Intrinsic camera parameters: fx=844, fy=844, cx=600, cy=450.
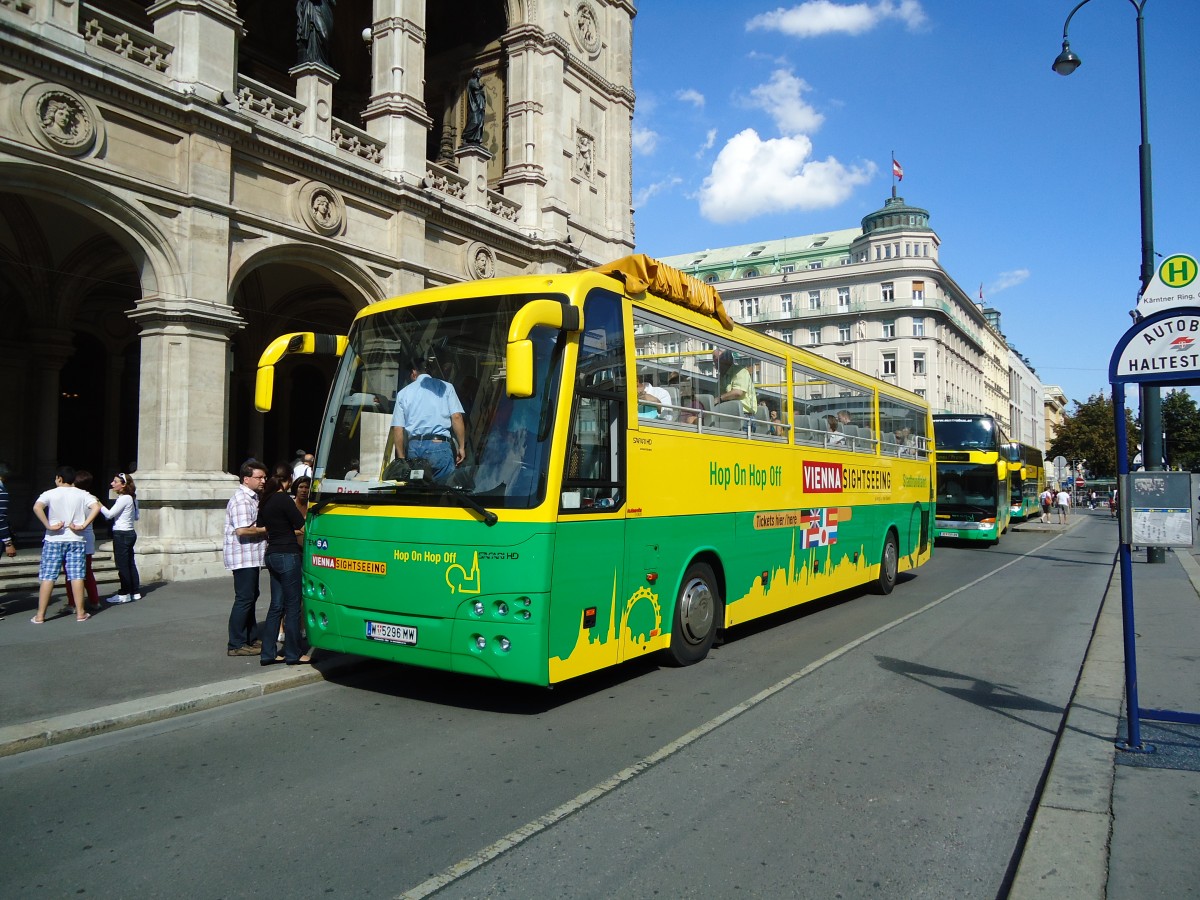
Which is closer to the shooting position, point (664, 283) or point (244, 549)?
point (664, 283)

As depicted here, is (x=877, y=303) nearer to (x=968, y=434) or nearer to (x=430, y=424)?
(x=968, y=434)

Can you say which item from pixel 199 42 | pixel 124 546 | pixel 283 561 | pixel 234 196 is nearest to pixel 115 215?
pixel 234 196

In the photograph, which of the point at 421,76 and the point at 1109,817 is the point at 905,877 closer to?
the point at 1109,817

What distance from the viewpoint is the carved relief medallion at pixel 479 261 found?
1934 cm

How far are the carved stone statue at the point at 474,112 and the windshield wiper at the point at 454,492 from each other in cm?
1599

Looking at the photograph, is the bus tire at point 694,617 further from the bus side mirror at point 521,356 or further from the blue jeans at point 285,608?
the blue jeans at point 285,608

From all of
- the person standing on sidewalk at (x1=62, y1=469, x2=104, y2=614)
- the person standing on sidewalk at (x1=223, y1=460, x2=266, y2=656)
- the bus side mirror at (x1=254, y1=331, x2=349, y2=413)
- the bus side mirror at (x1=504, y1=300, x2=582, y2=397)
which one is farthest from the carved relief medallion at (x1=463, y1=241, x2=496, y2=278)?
the bus side mirror at (x1=504, y1=300, x2=582, y2=397)

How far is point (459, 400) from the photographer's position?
6277 mm

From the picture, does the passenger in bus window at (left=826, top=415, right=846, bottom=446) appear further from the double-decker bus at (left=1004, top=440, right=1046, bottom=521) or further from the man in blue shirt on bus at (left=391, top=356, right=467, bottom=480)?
the double-decker bus at (left=1004, top=440, right=1046, bottom=521)

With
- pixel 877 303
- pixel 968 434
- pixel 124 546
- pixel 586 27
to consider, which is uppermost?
pixel 877 303

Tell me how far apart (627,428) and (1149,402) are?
51.6ft

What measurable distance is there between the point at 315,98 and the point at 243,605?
1118 cm

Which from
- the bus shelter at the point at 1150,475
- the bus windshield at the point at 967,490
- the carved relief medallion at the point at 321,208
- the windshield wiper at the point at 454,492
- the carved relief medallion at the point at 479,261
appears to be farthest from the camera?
the bus windshield at the point at 967,490

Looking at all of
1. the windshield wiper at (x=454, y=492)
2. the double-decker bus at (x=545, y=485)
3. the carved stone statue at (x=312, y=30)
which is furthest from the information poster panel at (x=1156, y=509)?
the carved stone statue at (x=312, y=30)
